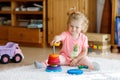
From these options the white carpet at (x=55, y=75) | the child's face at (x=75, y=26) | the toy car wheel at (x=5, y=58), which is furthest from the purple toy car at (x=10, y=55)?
the child's face at (x=75, y=26)

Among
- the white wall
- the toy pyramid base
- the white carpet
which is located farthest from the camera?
the white wall

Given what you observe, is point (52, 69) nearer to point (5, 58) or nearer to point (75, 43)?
point (75, 43)

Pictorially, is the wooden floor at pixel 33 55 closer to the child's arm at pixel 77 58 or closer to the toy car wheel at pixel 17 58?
the toy car wheel at pixel 17 58

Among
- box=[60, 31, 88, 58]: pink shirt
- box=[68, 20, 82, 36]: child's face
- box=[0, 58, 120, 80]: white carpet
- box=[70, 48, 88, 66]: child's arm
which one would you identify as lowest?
box=[0, 58, 120, 80]: white carpet

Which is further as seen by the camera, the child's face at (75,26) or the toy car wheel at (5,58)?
the toy car wheel at (5,58)

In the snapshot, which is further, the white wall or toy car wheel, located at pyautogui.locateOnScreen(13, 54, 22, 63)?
the white wall

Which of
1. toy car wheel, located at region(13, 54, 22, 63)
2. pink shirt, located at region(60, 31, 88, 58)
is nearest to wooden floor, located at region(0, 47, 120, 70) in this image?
toy car wheel, located at region(13, 54, 22, 63)

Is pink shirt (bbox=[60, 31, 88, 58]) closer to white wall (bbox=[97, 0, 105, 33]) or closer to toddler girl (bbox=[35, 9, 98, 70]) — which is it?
toddler girl (bbox=[35, 9, 98, 70])

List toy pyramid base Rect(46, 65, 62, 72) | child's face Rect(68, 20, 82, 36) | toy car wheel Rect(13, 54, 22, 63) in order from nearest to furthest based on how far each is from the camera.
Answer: toy pyramid base Rect(46, 65, 62, 72)
child's face Rect(68, 20, 82, 36)
toy car wheel Rect(13, 54, 22, 63)

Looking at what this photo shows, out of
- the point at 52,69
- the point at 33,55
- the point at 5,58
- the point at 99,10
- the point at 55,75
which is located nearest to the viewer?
the point at 55,75

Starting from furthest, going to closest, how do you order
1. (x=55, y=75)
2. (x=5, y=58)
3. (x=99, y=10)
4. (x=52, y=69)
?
(x=99, y=10) → (x=5, y=58) → (x=52, y=69) → (x=55, y=75)

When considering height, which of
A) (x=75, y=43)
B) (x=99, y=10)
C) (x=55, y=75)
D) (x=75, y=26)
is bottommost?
(x=55, y=75)

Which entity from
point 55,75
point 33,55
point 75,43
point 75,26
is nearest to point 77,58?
point 75,43

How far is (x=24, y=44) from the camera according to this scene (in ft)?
12.3
